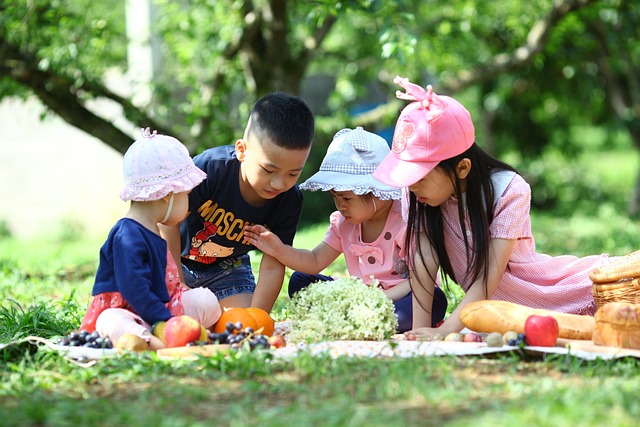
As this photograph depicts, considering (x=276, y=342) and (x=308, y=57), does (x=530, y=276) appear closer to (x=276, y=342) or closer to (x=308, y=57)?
(x=276, y=342)

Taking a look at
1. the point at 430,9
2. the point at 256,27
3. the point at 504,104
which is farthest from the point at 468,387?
the point at 504,104

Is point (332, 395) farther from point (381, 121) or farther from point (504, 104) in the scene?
point (504, 104)

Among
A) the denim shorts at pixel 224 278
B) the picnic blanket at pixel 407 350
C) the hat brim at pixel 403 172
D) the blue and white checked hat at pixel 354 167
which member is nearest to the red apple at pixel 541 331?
the picnic blanket at pixel 407 350

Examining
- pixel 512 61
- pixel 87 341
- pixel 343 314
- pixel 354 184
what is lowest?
pixel 87 341

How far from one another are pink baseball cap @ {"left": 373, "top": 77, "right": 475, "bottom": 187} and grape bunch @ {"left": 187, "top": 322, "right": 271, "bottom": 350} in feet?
3.07

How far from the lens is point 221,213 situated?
15.2 feet

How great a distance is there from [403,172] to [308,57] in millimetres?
4848

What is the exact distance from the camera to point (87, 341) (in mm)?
3674

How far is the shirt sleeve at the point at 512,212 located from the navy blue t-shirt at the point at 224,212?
1.13 metres

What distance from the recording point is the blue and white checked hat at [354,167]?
172 inches

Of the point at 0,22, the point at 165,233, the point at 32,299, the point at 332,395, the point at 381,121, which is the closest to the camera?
the point at 332,395

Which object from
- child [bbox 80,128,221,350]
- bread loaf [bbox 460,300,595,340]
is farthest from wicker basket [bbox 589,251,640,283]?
child [bbox 80,128,221,350]

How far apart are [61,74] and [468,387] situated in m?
5.39

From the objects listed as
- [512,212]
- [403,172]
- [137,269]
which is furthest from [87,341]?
[512,212]
